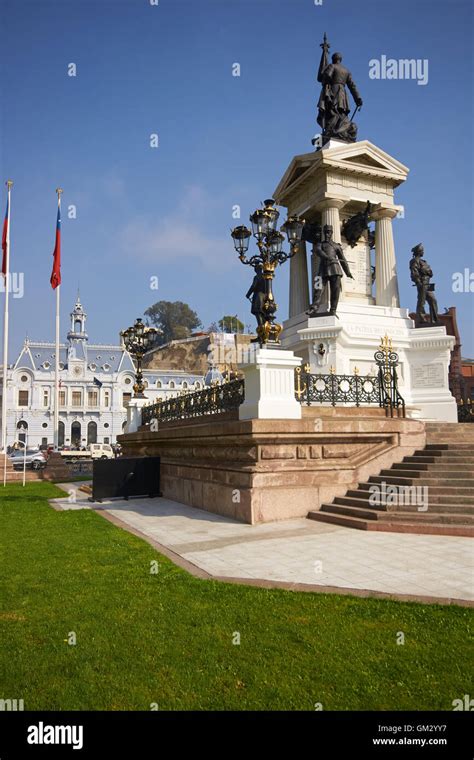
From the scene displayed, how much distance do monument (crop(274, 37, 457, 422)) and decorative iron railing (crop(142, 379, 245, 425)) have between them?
170 inches

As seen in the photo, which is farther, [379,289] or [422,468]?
[379,289]

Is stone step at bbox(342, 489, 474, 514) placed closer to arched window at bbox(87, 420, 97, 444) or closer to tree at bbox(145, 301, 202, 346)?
arched window at bbox(87, 420, 97, 444)

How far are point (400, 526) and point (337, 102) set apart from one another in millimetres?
19471

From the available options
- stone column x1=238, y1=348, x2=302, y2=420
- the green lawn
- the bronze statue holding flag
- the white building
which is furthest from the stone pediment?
the white building

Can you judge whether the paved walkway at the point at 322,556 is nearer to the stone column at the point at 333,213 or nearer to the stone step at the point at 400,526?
the stone step at the point at 400,526

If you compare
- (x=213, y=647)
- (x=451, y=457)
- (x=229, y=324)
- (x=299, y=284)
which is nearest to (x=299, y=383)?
(x=451, y=457)

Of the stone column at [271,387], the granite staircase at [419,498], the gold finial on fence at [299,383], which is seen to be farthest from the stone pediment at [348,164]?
the granite staircase at [419,498]

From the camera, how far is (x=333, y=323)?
1783 centimetres

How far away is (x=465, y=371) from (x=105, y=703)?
6364 cm

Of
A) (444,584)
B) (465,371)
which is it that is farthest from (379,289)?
(465,371)

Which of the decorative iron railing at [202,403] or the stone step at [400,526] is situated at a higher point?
the decorative iron railing at [202,403]

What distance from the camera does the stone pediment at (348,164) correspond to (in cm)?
1981

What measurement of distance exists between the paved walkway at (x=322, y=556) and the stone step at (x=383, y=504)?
840 mm
